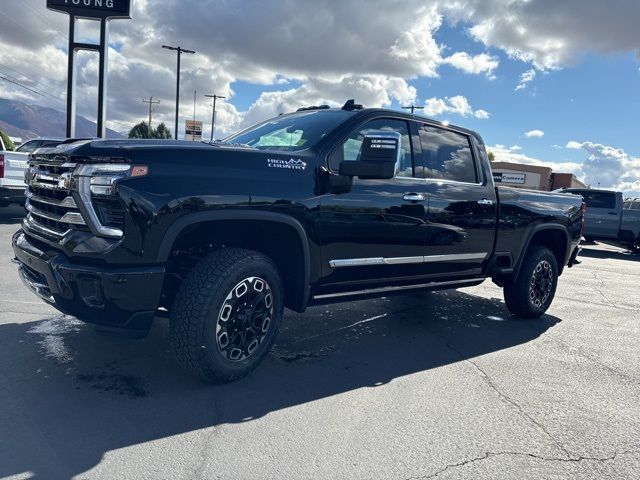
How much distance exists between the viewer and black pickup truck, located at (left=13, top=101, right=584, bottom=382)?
3.05 meters

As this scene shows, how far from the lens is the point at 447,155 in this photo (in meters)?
5.13

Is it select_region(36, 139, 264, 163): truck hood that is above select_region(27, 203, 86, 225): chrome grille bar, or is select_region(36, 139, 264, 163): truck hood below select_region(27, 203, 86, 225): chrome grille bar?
above

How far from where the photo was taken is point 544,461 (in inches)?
113

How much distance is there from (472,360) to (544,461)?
165 centimetres

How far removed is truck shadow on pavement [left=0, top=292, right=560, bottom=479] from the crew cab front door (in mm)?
704

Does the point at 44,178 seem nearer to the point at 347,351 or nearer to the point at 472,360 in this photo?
the point at 347,351

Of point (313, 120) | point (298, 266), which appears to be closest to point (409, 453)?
point (298, 266)

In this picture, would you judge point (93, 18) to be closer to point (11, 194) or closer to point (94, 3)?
point (94, 3)

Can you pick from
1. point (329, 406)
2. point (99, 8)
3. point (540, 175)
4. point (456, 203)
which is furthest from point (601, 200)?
point (540, 175)

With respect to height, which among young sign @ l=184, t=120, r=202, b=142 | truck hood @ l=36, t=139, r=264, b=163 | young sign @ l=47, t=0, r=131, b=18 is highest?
young sign @ l=47, t=0, r=131, b=18

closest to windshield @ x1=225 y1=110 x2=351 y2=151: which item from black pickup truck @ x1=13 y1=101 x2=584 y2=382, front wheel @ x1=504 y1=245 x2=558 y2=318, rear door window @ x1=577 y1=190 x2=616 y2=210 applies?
black pickup truck @ x1=13 y1=101 x2=584 y2=382

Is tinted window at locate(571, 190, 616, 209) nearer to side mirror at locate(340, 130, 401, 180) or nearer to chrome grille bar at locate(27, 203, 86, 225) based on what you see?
side mirror at locate(340, 130, 401, 180)

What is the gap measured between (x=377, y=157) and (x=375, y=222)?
0.68 m

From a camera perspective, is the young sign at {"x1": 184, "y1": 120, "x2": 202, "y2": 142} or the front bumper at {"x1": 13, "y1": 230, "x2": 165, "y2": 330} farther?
the young sign at {"x1": 184, "y1": 120, "x2": 202, "y2": 142}
